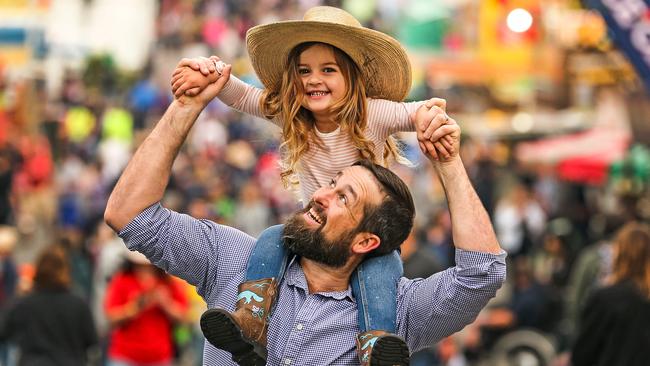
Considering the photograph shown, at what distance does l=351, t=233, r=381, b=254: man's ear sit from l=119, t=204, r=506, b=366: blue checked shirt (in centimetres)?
16

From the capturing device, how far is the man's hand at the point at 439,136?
4.76 m

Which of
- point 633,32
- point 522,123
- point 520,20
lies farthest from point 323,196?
point 522,123

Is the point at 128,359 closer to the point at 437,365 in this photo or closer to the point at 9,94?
the point at 437,365

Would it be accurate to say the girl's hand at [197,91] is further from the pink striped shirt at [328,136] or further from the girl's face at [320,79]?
the girl's face at [320,79]

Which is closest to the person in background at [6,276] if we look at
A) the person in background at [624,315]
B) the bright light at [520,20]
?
the bright light at [520,20]

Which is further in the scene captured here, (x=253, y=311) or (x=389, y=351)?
(x=253, y=311)

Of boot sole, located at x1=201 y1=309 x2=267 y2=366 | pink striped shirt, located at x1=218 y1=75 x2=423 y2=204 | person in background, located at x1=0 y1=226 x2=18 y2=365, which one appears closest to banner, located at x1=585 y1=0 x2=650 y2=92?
pink striped shirt, located at x1=218 y1=75 x2=423 y2=204

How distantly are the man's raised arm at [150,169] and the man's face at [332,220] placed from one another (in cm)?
46

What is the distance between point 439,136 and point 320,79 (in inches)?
23.3

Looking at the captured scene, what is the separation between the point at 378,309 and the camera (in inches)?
192

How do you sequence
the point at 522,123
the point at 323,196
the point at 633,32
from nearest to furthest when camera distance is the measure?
the point at 323,196 → the point at 633,32 → the point at 522,123

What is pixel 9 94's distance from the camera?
26.0 metres

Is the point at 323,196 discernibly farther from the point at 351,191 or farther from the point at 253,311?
the point at 253,311

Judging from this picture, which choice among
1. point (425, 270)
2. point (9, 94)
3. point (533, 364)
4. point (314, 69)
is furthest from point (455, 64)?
point (314, 69)
